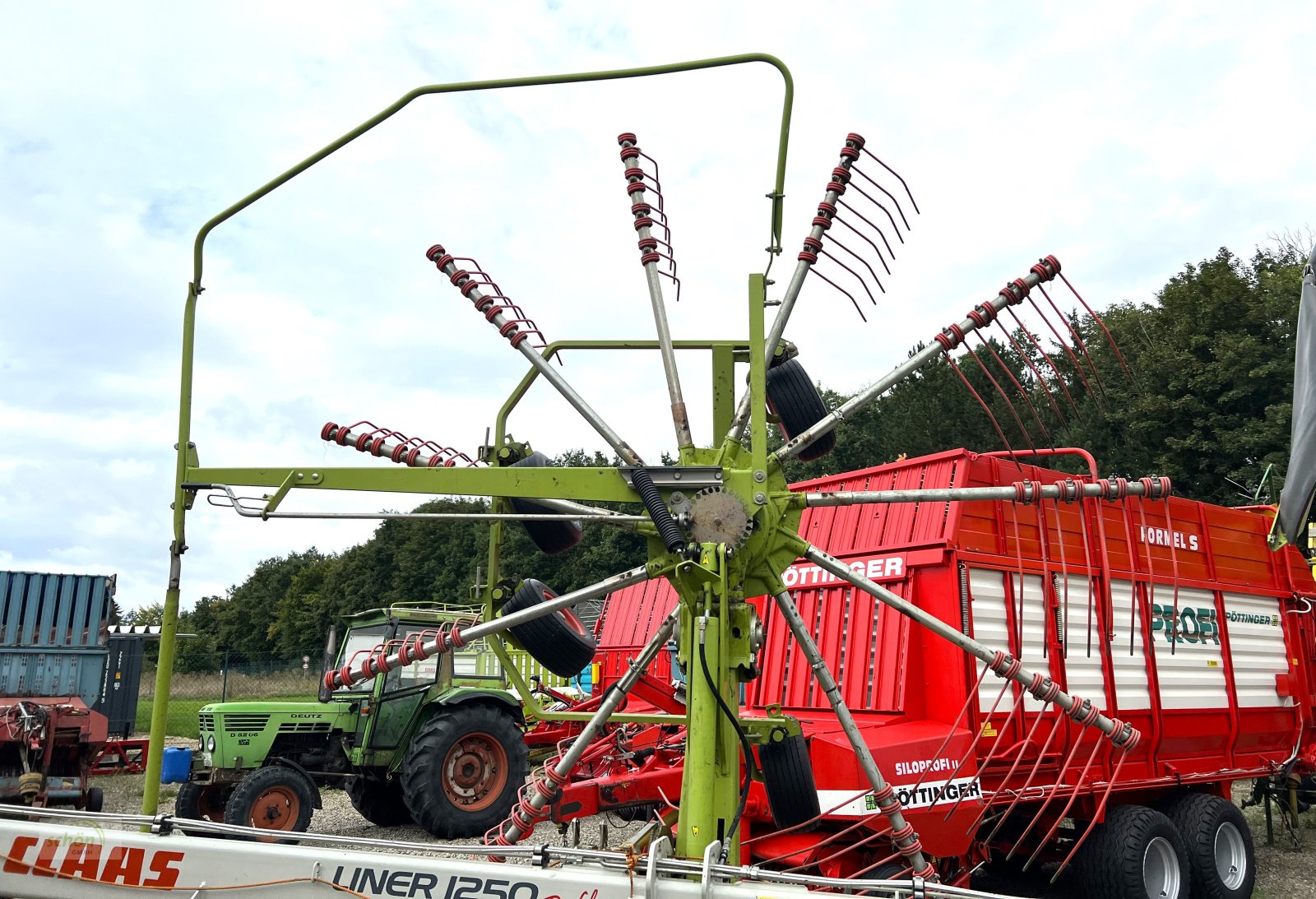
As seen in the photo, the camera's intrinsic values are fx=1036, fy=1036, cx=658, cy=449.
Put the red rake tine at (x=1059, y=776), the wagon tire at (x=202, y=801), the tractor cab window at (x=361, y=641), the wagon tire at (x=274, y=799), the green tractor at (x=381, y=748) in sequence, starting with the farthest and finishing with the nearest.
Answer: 1. the tractor cab window at (x=361, y=641)
2. the green tractor at (x=381, y=748)
3. the wagon tire at (x=202, y=801)
4. the wagon tire at (x=274, y=799)
5. the red rake tine at (x=1059, y=776)

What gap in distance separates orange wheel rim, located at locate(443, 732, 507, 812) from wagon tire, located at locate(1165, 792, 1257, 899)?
660 cm

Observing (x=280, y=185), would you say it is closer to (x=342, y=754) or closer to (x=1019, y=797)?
(x=1019, y=797)

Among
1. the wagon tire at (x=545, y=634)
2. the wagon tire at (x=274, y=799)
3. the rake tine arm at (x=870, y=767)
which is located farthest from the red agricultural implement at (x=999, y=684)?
the wagon tire at (x=274, y=799)

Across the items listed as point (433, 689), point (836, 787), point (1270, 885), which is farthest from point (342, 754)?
point (1270, 885)

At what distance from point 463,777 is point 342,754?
137 centimetres

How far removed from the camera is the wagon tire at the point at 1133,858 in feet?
22.6

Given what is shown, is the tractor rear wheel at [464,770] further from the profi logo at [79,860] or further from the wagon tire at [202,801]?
the profi logo at [79,860]

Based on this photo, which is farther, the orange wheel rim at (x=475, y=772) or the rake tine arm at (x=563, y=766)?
the orange wheel rim at (x=475, y=772)

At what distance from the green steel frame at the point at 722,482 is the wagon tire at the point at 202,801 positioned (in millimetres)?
6961

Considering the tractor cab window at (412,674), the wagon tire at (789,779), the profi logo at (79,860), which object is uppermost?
the tractor cab window at (412,674)

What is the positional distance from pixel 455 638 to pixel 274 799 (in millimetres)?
6587

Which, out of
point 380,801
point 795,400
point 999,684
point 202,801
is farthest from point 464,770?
point 795,400

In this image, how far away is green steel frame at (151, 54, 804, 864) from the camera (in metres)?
4.27

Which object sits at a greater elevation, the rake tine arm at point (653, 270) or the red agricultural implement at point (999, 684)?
the rake tine arm at point (653, 270)
